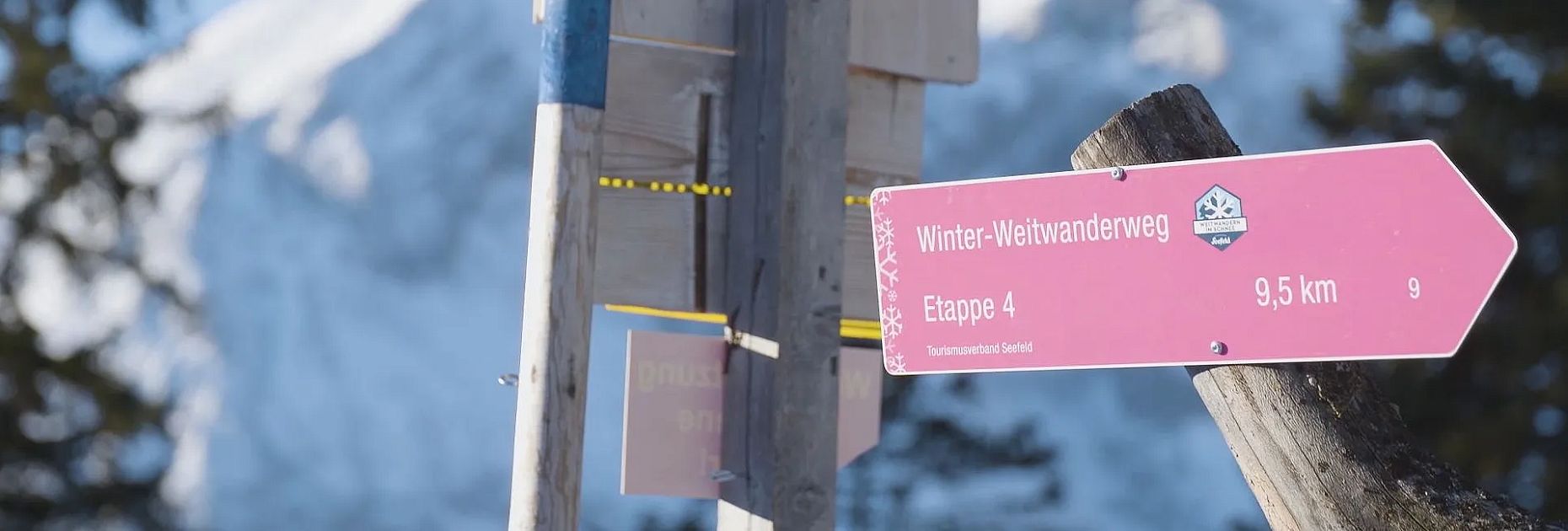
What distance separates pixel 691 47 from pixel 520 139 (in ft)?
40.1

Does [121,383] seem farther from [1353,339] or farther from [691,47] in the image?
[1353,339]

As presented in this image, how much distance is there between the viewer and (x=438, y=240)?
1482cm

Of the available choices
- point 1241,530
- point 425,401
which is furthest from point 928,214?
point 425,401

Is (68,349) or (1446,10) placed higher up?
(1446,10)

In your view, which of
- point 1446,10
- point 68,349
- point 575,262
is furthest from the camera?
point 68,349

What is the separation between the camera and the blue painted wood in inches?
90.7

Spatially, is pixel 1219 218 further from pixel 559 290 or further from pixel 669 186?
pixel 669 186

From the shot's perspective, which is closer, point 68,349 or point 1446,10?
point 1446,10

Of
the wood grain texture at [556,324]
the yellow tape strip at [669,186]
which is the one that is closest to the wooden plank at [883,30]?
the yellow tape strip at [669,186]

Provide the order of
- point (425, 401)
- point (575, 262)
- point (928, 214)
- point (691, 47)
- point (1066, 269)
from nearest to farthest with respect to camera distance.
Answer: point (1066, 269) < point (928, 214) < point (575, 262) < point (691, 47) < point (425, 401)

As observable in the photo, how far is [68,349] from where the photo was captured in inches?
369

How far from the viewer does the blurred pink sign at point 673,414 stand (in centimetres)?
268

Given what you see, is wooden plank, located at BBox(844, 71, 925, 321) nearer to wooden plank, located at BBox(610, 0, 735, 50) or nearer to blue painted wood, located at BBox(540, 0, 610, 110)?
wooden plank, located at BBox(610, 0, 735, 50)

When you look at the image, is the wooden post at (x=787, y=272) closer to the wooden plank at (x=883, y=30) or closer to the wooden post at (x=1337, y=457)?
the wooden plank at (x=883, y=30)
